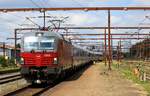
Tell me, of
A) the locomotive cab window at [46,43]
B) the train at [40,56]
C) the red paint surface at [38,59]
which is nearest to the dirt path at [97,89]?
the train at [40,56]

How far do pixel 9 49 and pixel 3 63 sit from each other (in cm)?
3825

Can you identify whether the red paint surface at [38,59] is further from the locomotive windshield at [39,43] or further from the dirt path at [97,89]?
the dirt path at [97,89]

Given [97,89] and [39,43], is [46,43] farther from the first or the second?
[97,89]

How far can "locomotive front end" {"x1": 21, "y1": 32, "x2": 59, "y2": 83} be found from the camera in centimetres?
2609

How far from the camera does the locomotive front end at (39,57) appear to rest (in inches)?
1027

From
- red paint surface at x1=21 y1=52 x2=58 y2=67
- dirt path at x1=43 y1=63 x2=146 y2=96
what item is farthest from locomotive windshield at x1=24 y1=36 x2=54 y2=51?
dirt path at x1=43 y1=63 x2=146 y2=96

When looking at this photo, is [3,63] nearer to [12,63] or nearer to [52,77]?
[12,63]

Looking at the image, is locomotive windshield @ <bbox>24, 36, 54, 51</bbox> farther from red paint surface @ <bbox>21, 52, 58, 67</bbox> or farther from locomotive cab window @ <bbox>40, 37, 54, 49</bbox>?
red paint surface @ <bbox>21, 52, 58, 67</bbox>

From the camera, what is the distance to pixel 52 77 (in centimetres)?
2667

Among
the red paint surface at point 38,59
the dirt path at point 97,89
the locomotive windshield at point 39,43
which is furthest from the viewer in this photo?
the locomotive windshield at point 39,43

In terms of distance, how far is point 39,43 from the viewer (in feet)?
88.0

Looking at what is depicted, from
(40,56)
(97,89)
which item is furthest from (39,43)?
(97,89)

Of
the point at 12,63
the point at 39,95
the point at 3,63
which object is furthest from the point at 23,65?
the point at 12,63

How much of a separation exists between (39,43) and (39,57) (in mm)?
980
